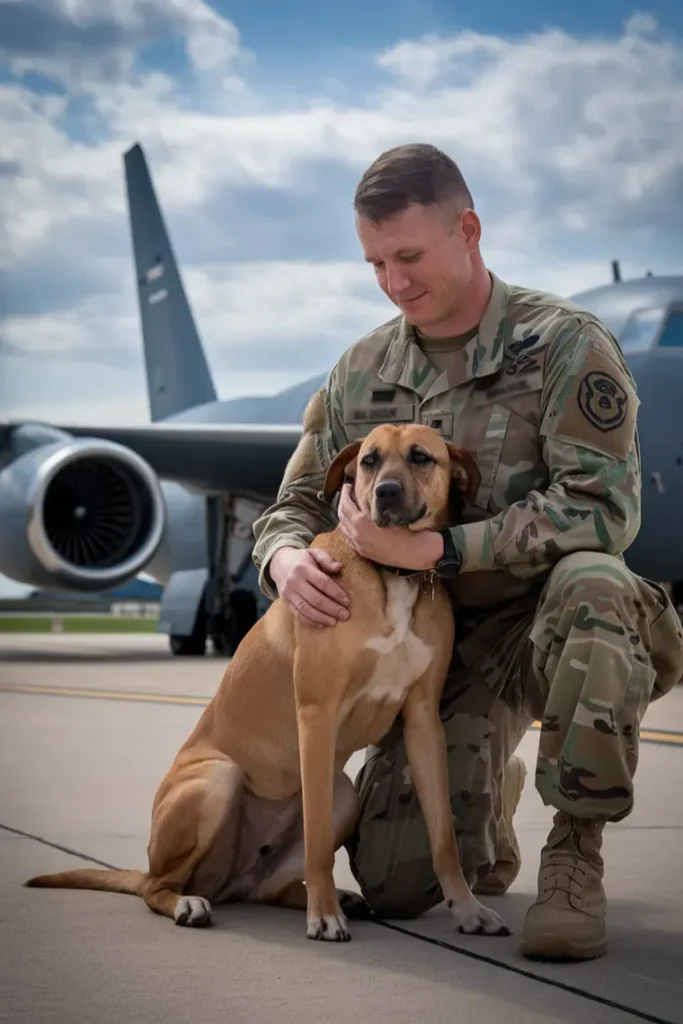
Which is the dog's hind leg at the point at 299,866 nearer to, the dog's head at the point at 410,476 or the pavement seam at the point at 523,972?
the pavement seam at the point at 523,972

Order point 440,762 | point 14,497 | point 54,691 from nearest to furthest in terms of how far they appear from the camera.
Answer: point 440,762, point 54,691, point 14,497

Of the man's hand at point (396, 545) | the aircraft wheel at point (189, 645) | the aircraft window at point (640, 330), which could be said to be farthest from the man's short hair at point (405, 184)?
the aircraft wheel at point (189, 645)

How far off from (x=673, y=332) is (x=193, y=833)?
660 centimetres

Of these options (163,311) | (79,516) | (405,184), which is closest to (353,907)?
(405,184)

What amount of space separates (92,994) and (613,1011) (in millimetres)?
739

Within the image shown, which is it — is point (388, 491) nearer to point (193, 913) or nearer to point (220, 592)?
point (193, 913)

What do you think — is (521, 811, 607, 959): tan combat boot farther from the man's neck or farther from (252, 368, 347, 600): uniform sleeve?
the man's neck

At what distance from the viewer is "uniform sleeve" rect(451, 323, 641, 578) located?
2574 millimetres

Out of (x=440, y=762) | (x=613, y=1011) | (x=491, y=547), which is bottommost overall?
(x=613, y=1011)

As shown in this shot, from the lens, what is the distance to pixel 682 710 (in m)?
6.88

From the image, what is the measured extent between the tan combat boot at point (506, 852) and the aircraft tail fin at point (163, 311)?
44.6ft

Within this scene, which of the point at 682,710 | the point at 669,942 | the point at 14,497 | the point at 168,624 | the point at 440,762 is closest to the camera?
the point at 669,942

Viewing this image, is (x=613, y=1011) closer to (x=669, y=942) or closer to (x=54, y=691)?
(x=669, y=942)

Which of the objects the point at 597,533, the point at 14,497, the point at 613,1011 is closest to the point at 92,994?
the point at 613,1011
